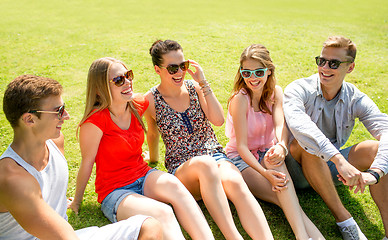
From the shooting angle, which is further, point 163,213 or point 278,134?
point 278,134

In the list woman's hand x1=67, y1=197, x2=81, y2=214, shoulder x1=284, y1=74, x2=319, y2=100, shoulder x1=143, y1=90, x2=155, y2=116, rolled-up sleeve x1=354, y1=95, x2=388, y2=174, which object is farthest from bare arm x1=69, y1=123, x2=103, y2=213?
rolled-up sleeve x1=354, y1=95, x2=388, y2=174

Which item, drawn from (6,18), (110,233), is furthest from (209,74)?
(6,18)

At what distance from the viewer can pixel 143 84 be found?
806 cm

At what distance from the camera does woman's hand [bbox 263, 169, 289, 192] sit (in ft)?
13.3

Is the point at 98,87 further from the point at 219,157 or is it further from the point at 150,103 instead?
the point at 219,157

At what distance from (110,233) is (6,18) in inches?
520

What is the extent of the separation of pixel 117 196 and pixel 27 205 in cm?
136

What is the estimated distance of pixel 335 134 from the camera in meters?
4.62

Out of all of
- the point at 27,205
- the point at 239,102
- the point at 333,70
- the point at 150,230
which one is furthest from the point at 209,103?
the point at 27,205

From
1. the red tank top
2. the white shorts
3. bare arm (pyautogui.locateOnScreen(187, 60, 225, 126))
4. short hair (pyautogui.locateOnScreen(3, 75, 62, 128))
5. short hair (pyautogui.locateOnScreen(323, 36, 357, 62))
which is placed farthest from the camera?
bare arm (pyautogui.locateOnScreen(187, 60, 225, 126))

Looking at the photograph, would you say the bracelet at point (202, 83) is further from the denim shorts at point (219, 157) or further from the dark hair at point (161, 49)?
the denim shorts at point (219, 157)

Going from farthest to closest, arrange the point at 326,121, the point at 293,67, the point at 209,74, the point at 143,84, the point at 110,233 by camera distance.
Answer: the point at 293,67
the point at 209,74
the point at 143,84
the point at 326,121
the point at 110,233

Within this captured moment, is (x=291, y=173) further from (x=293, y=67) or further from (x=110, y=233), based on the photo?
(x=293, y=67)

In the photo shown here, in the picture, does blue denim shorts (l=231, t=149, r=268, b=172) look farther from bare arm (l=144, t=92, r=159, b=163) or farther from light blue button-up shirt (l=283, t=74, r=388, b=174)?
bare arm (l=144, t=92, r=159, b=163)
